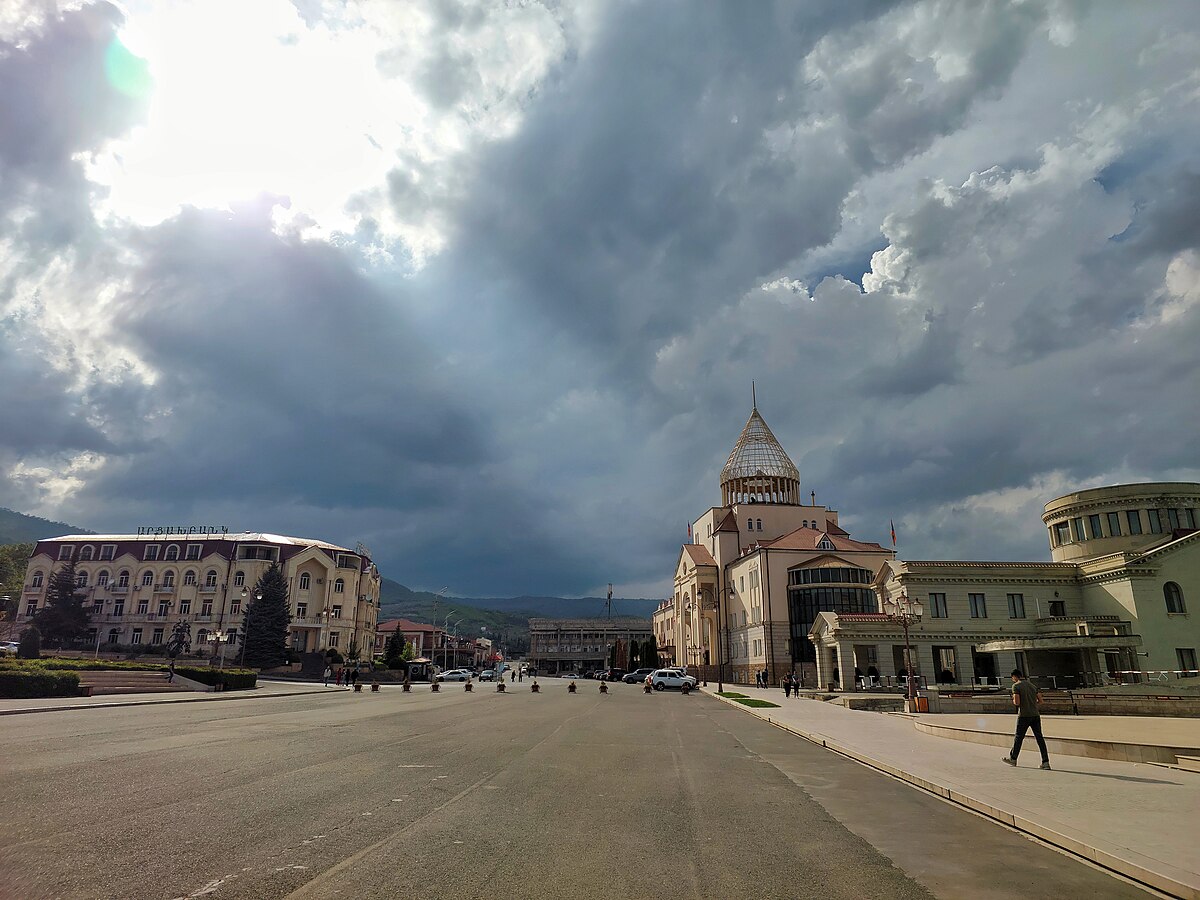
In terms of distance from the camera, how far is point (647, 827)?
8625 mm

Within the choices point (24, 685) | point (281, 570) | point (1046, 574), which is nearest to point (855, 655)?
point (1046, 574)

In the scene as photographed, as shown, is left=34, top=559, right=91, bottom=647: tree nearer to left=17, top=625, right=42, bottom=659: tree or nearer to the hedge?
left=17, top=625, right=42, bottom=659: tree

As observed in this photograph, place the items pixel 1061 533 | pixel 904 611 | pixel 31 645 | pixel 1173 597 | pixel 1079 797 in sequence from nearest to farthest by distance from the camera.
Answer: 1. pixel 1079 797
2. pixel 904 611
3. pixel 1173 597
4. pixel 1061 533
5. pixel 31 645

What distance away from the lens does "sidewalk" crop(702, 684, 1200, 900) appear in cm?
745

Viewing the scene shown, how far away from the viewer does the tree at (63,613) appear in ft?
258

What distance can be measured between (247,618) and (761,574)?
52.1 metres

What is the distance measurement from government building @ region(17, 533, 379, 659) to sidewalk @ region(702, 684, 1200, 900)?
76.3 metres

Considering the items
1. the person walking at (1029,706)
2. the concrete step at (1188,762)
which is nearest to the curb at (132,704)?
the person walking at (1029,706)

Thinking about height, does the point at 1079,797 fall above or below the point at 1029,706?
below

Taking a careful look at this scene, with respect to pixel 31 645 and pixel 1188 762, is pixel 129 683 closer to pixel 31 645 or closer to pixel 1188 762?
pixel 31 645

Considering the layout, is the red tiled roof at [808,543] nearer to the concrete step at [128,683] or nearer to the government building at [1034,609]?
the government building at [1034,609]

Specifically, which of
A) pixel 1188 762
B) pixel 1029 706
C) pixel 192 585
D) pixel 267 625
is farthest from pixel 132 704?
pixel 192 585

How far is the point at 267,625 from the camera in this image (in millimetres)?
74188

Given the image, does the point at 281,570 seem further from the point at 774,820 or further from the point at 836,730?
the point at 774,820
